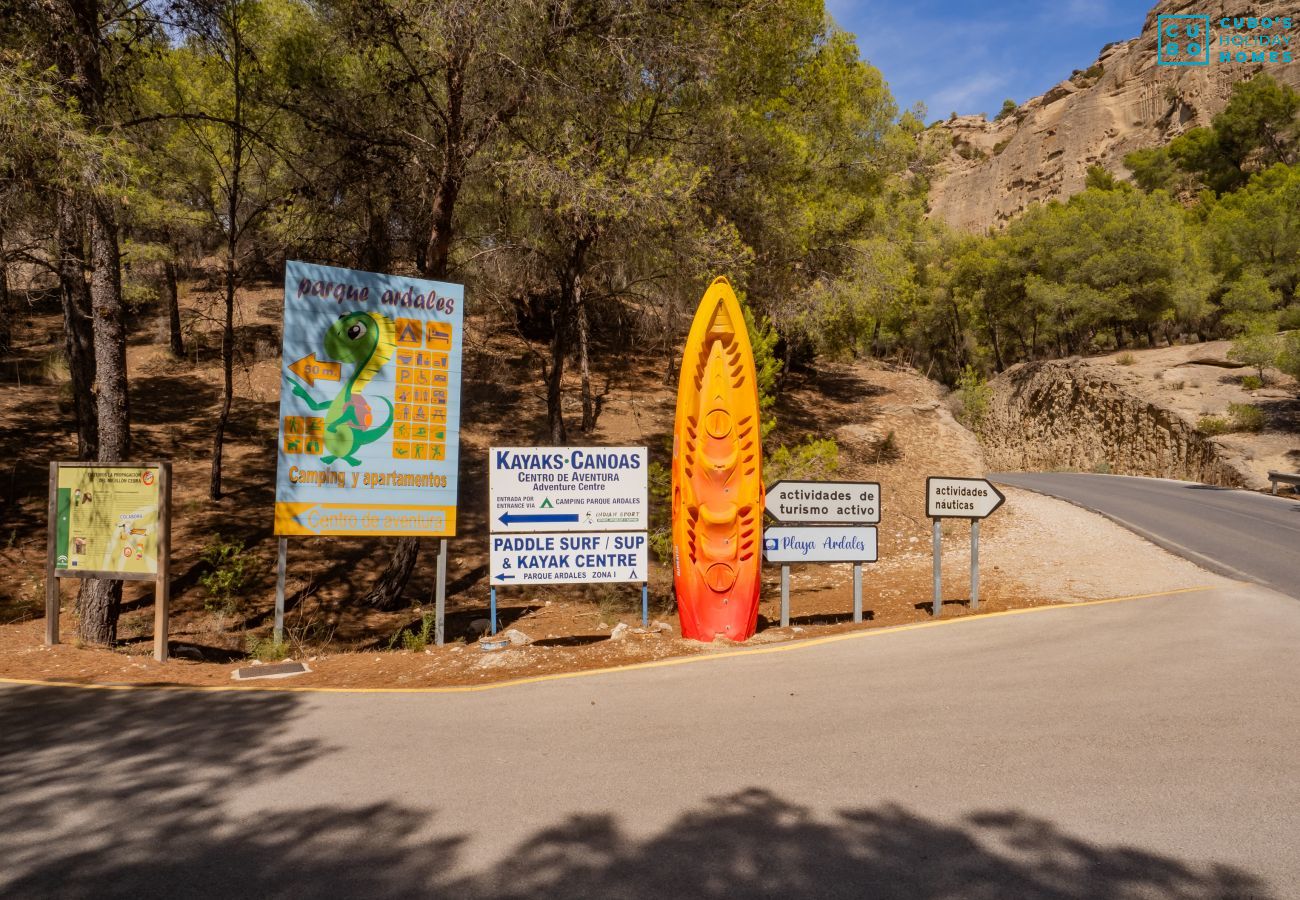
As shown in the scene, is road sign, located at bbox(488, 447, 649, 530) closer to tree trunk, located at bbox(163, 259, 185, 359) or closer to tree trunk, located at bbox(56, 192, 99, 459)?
tree trunk, located at bbox(56, 192, 99, 459)

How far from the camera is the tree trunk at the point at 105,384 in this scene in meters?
7.54

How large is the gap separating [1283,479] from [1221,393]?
845 centimetres

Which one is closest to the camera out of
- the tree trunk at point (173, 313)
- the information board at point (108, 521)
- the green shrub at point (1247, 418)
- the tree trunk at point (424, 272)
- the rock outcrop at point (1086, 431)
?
the information board at point (108, 521)

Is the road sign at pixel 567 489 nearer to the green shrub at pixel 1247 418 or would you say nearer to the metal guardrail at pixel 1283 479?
the metal guardrail at pixel 1283 479

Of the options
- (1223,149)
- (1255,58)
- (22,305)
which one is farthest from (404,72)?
(1255,58)

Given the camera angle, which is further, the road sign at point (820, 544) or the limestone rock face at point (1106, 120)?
the limestone rock face at point (1106, 120)

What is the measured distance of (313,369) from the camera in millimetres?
7352

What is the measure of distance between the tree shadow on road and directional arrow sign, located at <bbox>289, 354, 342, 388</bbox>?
14.0 ft

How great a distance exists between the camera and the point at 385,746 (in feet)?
14.3

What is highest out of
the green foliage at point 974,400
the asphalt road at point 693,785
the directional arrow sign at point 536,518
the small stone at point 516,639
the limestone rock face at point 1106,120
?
the limestone rock face at point 1106,120

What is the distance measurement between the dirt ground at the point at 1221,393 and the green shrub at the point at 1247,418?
0.21 m

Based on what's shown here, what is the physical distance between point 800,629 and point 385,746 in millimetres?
5051

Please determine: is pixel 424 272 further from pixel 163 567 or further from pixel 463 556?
pixel 163 567

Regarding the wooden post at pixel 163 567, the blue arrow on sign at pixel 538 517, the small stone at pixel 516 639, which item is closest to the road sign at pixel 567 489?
the blue arrow on sign at pixel 538 517
